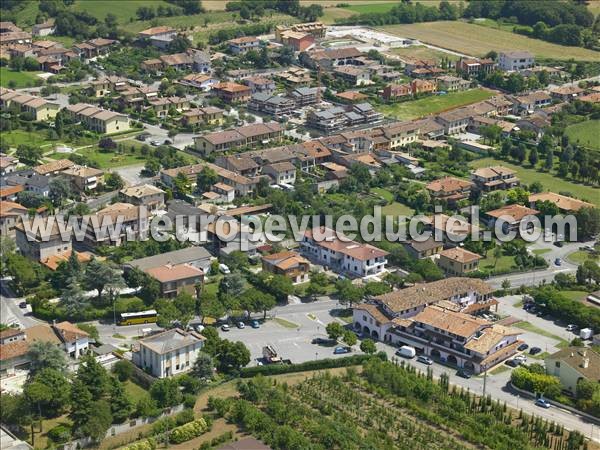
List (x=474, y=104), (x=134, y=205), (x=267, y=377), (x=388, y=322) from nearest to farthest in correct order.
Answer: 1. (x=267, y=377)
2. (x=388, y=322)
3. (x=134, y=205)
4. (x=474, y=104)

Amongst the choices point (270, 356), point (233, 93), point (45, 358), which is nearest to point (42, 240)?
point (45, 358)

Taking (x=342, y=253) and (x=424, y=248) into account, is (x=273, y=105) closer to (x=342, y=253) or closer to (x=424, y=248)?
(x=424, y=248)

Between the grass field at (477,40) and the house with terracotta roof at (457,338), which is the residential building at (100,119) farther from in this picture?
the grass field at (477,40)

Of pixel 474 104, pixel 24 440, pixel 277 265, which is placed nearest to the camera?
pixel 24 440

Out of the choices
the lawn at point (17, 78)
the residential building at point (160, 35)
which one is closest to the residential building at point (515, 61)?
the residential building at point (160, 35)

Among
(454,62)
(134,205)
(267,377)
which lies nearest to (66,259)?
(134,205)

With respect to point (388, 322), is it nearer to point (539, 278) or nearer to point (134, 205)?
point (539, 278)
